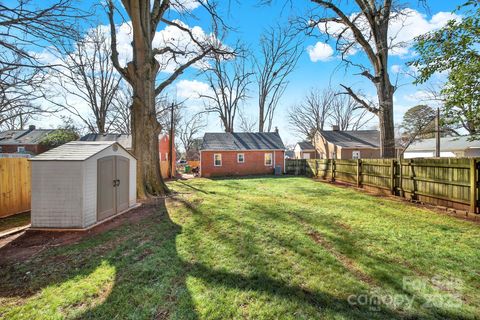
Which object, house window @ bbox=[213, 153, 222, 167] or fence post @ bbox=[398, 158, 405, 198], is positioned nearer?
fence post @ bbox=[398, 158, 405, 198]

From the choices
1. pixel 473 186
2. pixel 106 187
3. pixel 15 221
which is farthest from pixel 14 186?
pixel 473 186

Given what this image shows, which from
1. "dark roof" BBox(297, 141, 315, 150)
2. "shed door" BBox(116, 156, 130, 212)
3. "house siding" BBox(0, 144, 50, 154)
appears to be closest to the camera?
"shed door" BBox(116, 156, 130, 212)

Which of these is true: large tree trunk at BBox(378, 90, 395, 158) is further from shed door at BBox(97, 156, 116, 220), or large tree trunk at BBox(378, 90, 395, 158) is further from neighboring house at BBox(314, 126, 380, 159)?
neighboring house at BBox(314, 126, 380, 159)

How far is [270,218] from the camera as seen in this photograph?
19.6 feet

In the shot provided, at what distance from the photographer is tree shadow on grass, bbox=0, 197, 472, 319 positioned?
2590mm

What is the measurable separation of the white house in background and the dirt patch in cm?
2681

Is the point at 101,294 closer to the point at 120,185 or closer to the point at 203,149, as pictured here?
the point at 120,185

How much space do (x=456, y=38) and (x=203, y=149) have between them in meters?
17.8

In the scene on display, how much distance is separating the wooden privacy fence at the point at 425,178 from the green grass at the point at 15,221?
39.4 feet

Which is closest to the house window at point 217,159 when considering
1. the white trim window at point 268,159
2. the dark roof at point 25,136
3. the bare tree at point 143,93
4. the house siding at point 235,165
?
the house siding at point 235,165

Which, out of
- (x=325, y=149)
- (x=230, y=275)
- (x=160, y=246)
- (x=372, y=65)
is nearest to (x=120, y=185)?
(x=160, y=246)

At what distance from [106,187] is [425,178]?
994 cm

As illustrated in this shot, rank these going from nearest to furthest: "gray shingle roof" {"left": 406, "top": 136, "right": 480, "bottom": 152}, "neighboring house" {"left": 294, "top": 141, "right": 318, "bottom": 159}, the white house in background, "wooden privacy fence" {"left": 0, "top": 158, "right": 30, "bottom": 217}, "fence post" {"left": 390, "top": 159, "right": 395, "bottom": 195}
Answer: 1. "wooden privacy fence" {"left": 0, "top": 158, "right": 30, "bottom": 217}
2. "fence post" {"left": 390, "top": 159, "right": 395, "bottom": 195}
3. "gray shingle roof" {"left": 406, "top": 136, "right": 480, "bottom": 152}
4. the white house in background
5. "neighboring house" {"left": 294, "top": 141, "right": 318, "bottom": 159}

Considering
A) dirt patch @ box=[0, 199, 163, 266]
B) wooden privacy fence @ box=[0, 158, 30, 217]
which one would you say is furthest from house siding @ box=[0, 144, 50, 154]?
dirt patch @ box=[0, 199, 163, 266]
